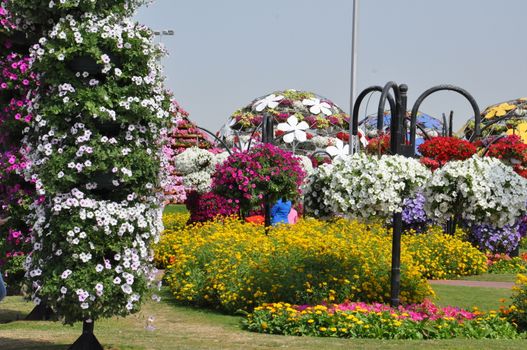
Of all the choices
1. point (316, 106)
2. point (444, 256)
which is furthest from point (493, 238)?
point (316, 106)

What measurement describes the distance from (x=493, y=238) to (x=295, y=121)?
45.6 m

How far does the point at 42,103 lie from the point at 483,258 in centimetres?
1355

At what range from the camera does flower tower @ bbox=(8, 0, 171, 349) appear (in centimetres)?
874

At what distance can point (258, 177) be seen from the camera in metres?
19.2

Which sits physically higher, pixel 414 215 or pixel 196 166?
pixel 196 166

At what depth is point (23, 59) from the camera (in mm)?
11406

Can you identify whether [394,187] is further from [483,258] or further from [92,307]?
[483,258]

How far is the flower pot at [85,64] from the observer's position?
8891 millimetres

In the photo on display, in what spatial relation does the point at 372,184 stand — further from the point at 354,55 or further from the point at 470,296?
the point at 354,55

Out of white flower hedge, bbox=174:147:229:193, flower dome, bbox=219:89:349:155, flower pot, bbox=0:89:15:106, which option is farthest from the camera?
flower dome, bbox=219:89:349:155

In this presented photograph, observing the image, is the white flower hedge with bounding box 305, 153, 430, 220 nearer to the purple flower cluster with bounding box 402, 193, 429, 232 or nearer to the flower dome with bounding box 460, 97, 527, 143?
the purple flower cluster with bounding box 402, 193, 429, 232

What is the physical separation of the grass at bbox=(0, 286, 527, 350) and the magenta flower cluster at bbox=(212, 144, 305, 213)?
19.1 ft

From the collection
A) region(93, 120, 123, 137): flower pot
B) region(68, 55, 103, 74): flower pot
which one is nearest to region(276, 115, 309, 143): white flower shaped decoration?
region(93, 120, 123, 137): flower pot

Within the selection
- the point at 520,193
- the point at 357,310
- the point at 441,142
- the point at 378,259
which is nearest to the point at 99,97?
the point at 357,310
